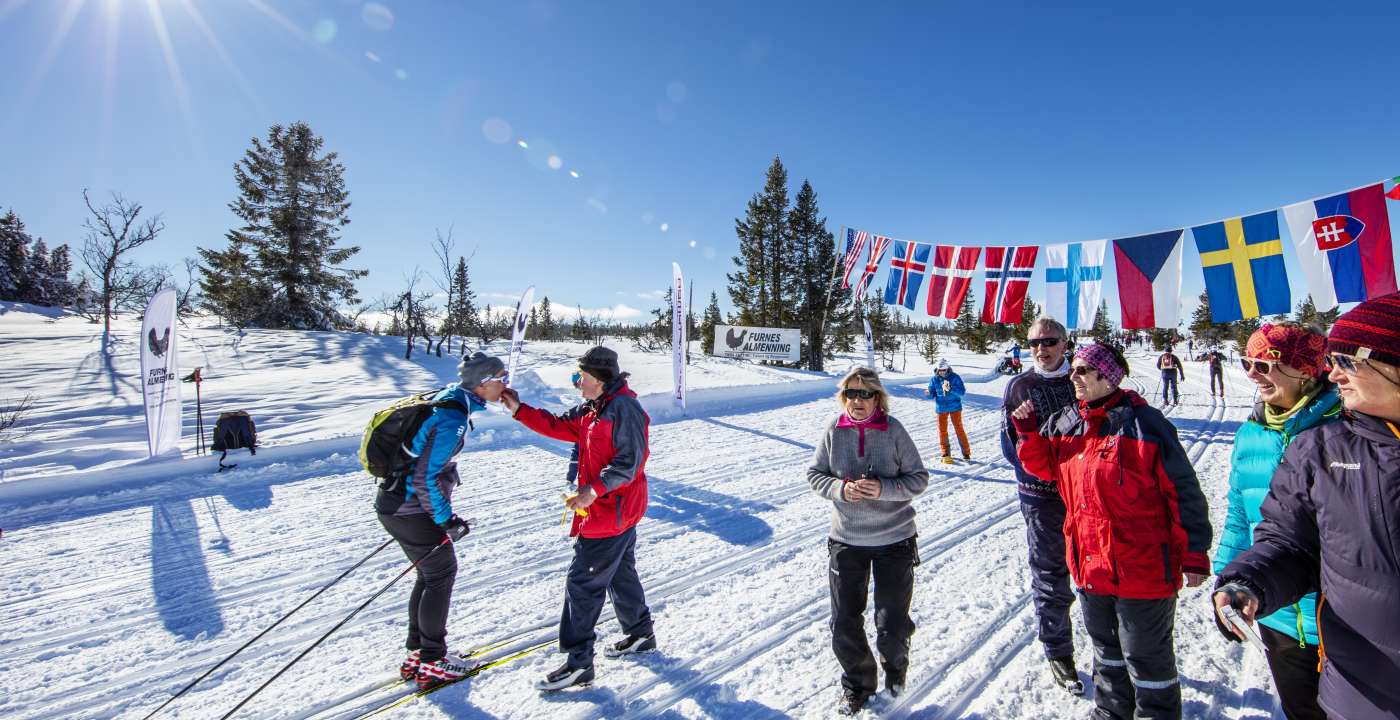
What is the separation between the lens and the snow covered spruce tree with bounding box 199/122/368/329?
75.4ft

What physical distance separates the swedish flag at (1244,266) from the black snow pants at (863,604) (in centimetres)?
879

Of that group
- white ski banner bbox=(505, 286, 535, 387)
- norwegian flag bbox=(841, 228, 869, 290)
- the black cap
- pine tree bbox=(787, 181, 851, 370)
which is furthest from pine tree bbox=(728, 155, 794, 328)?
the black cap

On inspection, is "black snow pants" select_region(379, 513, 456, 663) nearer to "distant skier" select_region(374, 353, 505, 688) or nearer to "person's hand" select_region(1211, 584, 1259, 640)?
"distant skier" select_region(374, 353, 505, 688)

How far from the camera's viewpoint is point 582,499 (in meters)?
2.60

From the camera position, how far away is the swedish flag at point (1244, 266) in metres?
7.70

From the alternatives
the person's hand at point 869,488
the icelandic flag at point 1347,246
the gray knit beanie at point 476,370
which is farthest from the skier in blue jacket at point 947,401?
the gray knit beanie at point 476,370

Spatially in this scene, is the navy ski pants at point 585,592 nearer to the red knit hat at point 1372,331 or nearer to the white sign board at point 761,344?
the red knit hat at point 1372,331

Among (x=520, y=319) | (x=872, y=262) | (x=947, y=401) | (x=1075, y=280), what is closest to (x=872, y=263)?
(x=872, y=262)

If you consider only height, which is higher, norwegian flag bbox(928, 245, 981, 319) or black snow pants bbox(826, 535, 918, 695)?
norwegian flag bbox(928, 245, 981, 319)

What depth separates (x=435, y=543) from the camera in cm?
288

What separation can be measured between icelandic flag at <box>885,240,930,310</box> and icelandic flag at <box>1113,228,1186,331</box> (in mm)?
4777

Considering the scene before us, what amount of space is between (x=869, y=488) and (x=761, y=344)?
19932 mm

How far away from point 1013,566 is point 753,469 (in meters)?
3.60

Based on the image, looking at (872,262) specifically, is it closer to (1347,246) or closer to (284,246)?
(1347,246)
